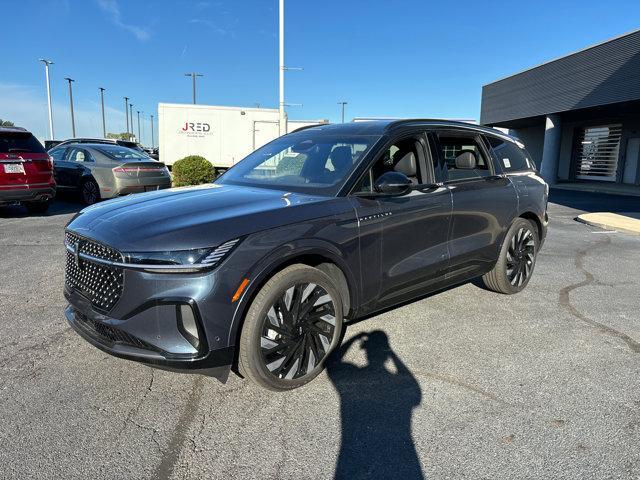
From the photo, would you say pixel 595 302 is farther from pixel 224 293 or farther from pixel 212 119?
pixel 212 119

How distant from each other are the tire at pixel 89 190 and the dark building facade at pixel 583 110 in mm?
19799

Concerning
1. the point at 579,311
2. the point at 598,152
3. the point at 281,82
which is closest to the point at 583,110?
the point at 598,152

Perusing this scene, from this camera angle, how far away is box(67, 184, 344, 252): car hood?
2.68 metres

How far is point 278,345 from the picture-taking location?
3.00 metres

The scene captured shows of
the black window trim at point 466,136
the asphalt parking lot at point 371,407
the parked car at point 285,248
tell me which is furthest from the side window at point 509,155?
the asphalt parking lot at point 371,407

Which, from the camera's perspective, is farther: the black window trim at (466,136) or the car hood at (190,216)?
the black window trim at (466,136)

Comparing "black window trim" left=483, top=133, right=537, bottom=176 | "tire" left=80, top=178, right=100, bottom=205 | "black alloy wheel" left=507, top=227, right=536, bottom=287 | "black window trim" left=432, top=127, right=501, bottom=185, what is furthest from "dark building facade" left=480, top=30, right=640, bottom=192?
"tire" left=80, top=178, right=100, bottom=205

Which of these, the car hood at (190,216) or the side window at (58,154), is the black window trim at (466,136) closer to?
the car hood at (190,216)

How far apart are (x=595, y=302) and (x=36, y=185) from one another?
392 inches

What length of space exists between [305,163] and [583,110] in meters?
24.0

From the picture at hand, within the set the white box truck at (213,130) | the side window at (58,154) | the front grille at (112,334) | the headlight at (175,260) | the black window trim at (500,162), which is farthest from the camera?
the white box truck at (213,130)

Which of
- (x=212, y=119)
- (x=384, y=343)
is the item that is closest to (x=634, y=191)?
(x=212, y=119)

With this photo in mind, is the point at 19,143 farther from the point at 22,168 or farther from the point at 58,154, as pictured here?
the point at 58,154

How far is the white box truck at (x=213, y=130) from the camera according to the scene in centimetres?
1998
